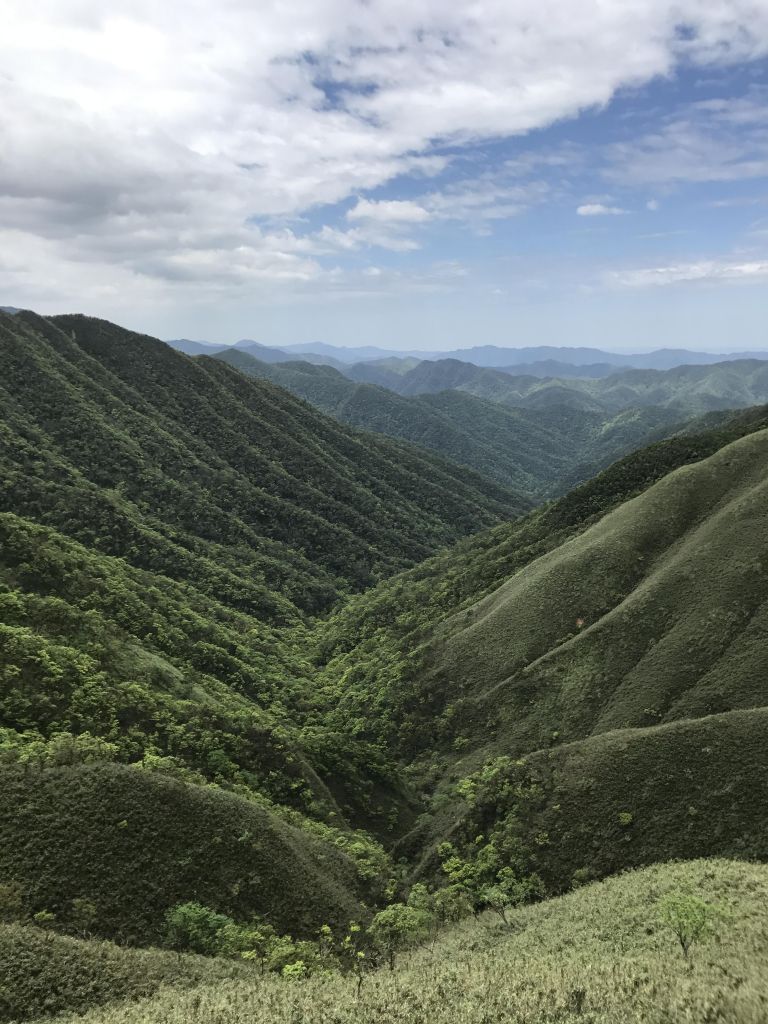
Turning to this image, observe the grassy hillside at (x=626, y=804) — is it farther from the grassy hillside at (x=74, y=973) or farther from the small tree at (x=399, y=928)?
the grassy hillside at (x=74, y=973)

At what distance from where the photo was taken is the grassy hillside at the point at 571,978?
815 inches

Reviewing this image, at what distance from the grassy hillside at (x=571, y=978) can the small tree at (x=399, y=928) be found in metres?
3.11

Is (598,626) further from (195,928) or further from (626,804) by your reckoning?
(195,928)

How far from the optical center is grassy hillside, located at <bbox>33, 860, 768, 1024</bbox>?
67.9 ft

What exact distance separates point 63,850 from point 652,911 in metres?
33.8

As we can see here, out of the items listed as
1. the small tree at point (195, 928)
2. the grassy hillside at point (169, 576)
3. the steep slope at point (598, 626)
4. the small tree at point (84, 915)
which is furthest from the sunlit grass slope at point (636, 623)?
the small tree at point (84, 915)

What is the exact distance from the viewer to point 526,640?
8312 cm

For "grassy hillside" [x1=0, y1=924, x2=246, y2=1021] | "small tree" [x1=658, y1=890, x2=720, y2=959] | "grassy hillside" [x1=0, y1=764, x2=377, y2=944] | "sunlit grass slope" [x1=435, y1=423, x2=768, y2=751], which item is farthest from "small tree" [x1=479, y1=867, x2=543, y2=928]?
"sunlit grass slope" [x1=435, y1=423, x2=768, y2=751]

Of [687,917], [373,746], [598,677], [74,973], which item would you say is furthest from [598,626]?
[74,973]

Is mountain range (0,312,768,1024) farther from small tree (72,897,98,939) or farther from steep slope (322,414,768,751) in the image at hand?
steep slope (322,414,768,751)

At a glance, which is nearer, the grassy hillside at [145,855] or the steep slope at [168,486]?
the grassy hillside at [145,855]

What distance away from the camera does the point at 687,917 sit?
95.0 feet

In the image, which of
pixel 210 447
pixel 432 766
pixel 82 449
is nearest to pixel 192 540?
pixel 82 449

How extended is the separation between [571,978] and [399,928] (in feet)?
70.0
